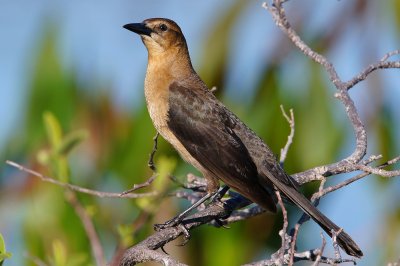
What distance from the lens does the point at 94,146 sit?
648 centimetres

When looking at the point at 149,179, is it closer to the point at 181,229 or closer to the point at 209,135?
the point at 181,229

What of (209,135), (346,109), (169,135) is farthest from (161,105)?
(346,109)

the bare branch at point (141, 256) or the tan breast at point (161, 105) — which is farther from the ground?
the tan breast at point (161, 105)

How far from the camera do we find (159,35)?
5574 mm

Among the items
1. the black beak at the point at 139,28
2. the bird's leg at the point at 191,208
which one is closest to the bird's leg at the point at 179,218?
the bird's leg at the point at 191,208

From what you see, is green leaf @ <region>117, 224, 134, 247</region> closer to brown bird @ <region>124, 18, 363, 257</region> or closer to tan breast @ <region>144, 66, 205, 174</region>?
brown bird @ <region>124, 18, 363, 257</region>

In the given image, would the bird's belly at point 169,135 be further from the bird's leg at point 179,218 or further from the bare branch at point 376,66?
the bare branch at point 376,66

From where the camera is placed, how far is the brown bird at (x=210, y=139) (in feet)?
15.6

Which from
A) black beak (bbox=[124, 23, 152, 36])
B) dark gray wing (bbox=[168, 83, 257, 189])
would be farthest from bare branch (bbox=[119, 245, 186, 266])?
black beak (bbox=[124, 23, 152, 36])

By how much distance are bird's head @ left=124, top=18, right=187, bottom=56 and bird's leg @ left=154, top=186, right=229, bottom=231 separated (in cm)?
111

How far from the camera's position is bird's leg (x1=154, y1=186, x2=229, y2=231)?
462cm

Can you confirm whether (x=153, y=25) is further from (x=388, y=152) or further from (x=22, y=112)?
(x=388, y=152)

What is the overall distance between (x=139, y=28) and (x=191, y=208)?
4.61 feet

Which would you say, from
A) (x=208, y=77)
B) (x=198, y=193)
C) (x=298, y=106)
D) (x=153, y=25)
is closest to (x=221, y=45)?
(x=208, y=77)
